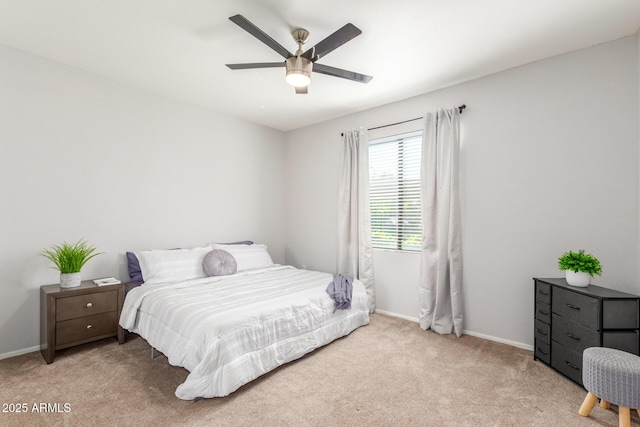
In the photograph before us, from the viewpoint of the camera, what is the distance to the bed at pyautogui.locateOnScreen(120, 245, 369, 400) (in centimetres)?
207

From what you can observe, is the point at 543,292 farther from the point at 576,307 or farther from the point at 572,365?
the point at 572,365

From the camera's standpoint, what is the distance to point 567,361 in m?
2.30

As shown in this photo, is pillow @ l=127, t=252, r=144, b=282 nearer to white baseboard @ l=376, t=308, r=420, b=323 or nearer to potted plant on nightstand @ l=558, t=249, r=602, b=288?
white baseboard @ l=376, t=308, r=420, b=323

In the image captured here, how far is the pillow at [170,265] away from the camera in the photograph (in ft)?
10.4

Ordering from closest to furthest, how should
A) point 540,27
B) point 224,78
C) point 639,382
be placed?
point 639,382 → point 540,27 → point 224,78

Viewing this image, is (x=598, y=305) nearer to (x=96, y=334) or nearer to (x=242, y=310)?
(x=242, y=310)

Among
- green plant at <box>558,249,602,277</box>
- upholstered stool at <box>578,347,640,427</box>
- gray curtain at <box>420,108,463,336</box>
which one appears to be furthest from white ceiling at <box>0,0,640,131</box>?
upholstered stool at <box>578,347,640,427</box>

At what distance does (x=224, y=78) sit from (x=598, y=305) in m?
3.79

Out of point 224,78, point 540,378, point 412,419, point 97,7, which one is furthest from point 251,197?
point 540,378

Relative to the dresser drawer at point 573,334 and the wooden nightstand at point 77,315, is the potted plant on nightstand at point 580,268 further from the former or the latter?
the wooden nightstand at point 77,315

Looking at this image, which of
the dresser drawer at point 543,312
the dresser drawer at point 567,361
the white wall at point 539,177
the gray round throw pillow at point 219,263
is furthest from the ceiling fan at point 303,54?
the dresser drawer at point 567,361

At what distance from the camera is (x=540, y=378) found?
2340 millimetres

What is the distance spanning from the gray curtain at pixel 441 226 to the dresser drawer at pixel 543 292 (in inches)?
27.7

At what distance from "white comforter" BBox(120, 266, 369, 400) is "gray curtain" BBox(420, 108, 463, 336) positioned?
2.66 feet
